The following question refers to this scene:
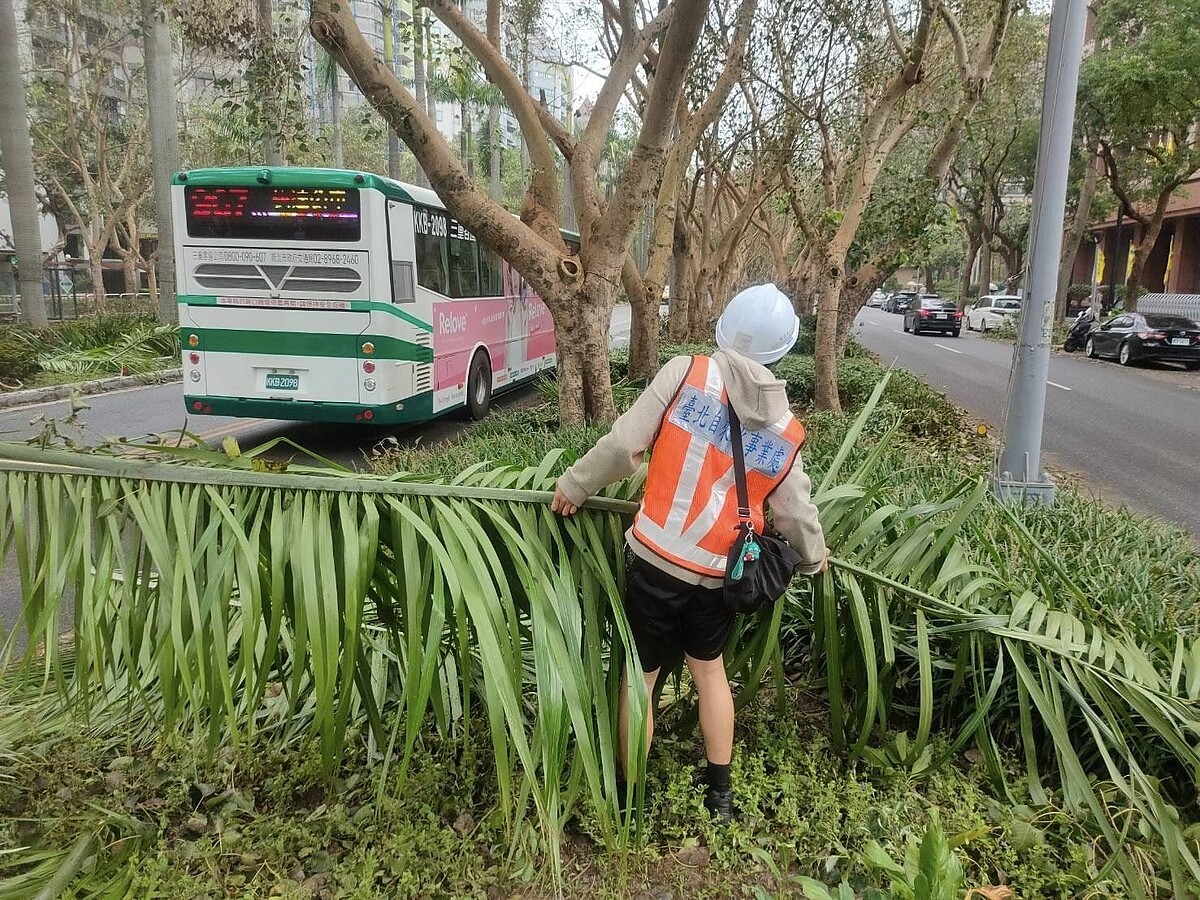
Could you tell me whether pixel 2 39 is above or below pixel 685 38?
above

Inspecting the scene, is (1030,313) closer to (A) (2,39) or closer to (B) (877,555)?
(B) (877,555)

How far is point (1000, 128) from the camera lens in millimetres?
28203

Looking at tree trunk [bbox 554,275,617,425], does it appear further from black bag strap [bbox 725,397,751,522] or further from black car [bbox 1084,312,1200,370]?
black car [bbox 1084,312,1200,370]

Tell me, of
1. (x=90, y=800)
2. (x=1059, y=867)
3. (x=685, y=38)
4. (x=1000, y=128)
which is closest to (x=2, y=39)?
(x=685, y=38)

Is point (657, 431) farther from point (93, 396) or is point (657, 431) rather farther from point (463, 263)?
point (93, 396)

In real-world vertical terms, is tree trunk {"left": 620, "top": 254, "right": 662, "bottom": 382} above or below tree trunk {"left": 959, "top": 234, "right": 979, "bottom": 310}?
below

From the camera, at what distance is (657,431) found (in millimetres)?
2582

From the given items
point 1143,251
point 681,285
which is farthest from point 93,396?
point 1143,251

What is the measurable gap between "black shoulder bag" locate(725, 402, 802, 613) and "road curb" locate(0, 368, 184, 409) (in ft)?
35.0

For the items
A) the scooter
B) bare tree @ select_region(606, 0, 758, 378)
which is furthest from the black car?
bare tree @ select_region(606, 0, 758, 378)

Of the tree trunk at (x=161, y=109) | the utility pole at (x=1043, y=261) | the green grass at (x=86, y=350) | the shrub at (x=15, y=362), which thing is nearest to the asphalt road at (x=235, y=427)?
the shrub at (x=15, y=362)

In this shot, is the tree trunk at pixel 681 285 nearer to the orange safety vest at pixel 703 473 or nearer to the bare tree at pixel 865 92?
the bare tree at pixel 865 92

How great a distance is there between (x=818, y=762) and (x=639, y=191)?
5331mm

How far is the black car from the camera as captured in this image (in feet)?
64.8
